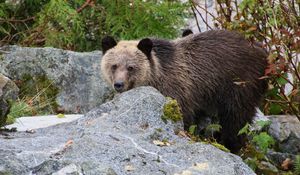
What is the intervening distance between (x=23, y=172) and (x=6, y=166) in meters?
0.13

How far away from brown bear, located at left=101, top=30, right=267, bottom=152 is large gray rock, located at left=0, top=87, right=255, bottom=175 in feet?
6.62

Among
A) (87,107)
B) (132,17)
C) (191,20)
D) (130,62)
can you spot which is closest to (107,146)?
(130,62)

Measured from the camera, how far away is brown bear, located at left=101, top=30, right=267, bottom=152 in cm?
852

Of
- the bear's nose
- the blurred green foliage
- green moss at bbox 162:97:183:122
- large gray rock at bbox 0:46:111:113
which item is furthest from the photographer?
the blurred green foliage

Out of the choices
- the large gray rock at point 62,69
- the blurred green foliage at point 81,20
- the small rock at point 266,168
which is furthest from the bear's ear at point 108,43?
the blurred green foliage at point 81,20

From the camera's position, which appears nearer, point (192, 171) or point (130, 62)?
point (192, 171)

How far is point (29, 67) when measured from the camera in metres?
10.6

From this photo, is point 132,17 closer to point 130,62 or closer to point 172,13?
point 172,13

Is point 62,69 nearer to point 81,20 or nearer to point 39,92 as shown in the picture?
point 39,92

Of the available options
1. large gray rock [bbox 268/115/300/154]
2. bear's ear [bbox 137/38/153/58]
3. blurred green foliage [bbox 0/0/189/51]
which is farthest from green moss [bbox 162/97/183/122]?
blurred green foliage [bbox 0/0/189/51]

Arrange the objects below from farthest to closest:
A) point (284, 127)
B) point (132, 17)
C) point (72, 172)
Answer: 1. point (132, 17)
2. point (284, 127)
3. point (72, 172)

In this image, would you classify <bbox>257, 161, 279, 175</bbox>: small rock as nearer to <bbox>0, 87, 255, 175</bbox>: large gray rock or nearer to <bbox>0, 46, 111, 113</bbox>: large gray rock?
<bbox>0, 87, 255, 175</bbox>: large gray rock

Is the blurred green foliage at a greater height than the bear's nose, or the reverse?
the blurred green foliage

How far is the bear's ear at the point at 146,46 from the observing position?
27.8 ft
